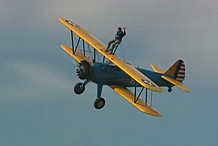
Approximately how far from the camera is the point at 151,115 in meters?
37.5

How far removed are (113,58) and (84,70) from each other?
204 centimetres

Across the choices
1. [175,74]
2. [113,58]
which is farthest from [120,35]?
[175,74]

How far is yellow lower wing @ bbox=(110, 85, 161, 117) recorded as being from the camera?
38.3 m

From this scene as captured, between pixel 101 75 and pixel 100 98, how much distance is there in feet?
5.55

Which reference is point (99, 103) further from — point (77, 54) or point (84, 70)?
point (77, 54)

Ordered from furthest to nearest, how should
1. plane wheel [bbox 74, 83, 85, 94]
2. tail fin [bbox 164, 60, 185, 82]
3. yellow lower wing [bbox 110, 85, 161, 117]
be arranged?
tail fin [bbox 164, 60, 185, 82]
plane wheel [bbox 74, 83, 85, 94]
yellow lower wing [bbox 110, 85, 161, 117]

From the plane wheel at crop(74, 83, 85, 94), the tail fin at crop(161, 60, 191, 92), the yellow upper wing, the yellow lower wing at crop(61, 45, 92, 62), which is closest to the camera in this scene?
the yellow upper wing

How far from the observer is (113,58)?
41.0 metres

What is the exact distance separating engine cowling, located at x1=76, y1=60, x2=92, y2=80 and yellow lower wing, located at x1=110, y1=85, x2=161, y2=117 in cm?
190

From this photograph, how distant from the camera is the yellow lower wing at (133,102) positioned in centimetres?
3833

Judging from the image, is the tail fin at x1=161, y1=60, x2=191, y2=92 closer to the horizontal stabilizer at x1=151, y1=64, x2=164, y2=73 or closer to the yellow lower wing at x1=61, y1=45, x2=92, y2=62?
the horizontal stabilizer at x1=151, y1=64, x2=164, y2=73

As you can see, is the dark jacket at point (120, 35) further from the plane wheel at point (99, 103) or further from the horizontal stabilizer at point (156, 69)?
the horizontal stabilizer at point (156, 69)

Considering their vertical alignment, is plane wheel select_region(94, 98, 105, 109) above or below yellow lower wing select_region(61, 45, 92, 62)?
below

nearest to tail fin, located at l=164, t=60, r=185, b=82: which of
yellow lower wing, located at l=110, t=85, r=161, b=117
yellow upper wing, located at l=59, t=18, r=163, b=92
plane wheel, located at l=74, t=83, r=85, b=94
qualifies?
yellow upper wing, located at l=59, t=18, r=163, b=92
